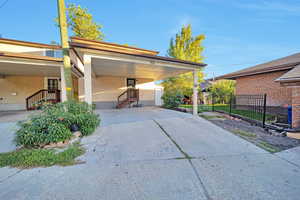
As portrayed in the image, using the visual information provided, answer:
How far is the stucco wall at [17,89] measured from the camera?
8.66 meters

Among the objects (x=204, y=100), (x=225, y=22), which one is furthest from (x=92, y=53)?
(x=204, y=100)

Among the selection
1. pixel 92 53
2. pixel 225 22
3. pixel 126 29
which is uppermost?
pixel 126 29

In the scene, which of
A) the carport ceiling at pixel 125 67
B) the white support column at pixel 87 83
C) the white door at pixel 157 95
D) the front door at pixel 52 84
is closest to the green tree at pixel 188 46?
the white door at pixel 157 95

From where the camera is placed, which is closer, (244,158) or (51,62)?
(244,158)

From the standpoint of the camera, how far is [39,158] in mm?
2512

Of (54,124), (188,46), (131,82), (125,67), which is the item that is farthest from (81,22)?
(54,124)

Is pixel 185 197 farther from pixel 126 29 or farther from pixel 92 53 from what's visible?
pixel 126 29

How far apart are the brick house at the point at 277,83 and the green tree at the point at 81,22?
16663 mm

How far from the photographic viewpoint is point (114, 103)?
1078 cm

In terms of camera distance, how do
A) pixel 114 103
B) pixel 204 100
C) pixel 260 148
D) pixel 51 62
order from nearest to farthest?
pixel 260 148 → pixel 51 62 → pixel 114 103 → pixel 204 100

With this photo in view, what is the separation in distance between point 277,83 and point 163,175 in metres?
9.72

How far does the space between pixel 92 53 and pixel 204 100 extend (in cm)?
1709

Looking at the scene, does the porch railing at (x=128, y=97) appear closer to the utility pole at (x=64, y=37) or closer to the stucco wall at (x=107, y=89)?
the stucco wall at (x=107, y=89)

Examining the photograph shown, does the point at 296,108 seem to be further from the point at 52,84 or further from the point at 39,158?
the point at 52,84
